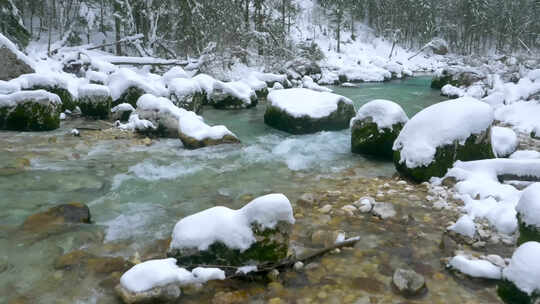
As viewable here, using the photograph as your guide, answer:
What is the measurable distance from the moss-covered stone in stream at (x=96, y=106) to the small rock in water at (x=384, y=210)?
7.66m

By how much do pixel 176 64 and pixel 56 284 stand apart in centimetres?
1411

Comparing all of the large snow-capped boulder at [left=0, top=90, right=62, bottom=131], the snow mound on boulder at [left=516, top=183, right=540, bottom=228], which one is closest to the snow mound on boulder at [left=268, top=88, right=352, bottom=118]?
the large snow-capped boulder at [left=0, top=90, right=62, bottom=131]

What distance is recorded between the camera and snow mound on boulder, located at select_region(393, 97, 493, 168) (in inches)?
225

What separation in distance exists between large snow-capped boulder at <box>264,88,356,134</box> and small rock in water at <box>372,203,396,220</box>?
4.51 m

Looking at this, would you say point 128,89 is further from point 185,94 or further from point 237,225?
point 237,225

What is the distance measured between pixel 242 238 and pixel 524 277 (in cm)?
200

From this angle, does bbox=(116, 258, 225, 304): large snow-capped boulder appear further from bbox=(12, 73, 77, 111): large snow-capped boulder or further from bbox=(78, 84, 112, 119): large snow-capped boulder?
bbox=(12, 73, 77, 111): large snow-capped boulder

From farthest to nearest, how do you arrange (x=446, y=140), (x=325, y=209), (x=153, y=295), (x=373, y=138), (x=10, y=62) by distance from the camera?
(x=10, y=62)
(x=373, y=138)
(x=446, y=140)
(x=325, y=209)
(x=153, y=295)

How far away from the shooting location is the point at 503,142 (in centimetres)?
701

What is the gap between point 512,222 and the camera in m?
4.20

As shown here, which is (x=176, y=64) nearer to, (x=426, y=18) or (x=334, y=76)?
(x=334, y=76)

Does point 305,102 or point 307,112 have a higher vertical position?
point 305,102

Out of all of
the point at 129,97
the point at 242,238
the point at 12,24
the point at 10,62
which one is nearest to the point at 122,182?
the point at 242,238

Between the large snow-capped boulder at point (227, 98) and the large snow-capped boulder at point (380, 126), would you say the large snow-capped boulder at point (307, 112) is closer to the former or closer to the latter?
the large snow-capped boulder at point (380, 126)
